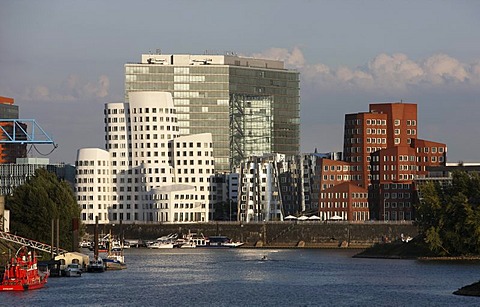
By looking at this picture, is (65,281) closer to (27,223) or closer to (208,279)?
(208,279)

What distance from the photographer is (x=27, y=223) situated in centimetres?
18375

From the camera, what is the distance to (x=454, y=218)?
188 metres

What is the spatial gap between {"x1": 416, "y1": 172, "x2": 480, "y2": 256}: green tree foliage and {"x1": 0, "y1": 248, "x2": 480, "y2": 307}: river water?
16.7 ft

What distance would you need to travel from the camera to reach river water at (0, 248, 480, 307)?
126 meters

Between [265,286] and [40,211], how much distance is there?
47.2 meters

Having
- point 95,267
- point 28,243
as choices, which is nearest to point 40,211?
point 28,243

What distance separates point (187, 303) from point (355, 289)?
23.2 metres

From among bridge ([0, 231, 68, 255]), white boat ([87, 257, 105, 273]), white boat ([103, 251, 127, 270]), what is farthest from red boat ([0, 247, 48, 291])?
white boat ([103, 251, 127, 270])

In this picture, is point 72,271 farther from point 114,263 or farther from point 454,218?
point 454,218

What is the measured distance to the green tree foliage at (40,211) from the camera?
181875 millimetres

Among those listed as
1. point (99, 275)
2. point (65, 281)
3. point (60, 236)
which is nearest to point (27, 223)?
point (60, 236)

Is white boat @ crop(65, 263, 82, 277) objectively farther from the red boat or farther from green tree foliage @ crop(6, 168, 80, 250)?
the red boat

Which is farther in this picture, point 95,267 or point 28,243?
point 95,267

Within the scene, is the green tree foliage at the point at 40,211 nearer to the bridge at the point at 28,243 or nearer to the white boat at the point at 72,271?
the bridge at the point at 28,243
